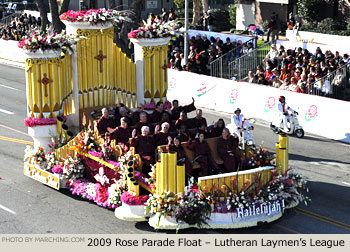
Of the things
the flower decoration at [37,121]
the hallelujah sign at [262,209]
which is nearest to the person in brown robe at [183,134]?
the hallelujah sign at [262,209]

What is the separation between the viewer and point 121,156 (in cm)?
1606

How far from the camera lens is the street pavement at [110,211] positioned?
1477 cm

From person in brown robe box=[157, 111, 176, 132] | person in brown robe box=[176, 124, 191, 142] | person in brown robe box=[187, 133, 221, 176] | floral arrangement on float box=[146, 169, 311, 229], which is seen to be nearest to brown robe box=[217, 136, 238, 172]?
person in brown robe box=[187, 133, 221, 176]

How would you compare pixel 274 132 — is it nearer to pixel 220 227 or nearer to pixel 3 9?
pixel 220 227

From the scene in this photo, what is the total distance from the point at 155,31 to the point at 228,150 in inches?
194

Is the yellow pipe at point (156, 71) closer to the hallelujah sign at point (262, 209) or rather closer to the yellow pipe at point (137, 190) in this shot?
the yellow pipe at point (137, 190)

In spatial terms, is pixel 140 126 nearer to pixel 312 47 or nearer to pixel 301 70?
pixel 301 70

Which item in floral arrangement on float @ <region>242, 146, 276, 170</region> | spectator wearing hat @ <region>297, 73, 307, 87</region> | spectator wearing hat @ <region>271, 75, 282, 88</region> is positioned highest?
spectator wearing hat @ <region>297, 73, 307, 87</region>

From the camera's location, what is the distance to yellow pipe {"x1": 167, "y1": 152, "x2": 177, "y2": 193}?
46.8 ft

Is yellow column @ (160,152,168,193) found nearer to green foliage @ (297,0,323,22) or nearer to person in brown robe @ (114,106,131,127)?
person in brown robe @ (114,106,131,127)

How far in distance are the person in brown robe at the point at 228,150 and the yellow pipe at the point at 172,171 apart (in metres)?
2.27

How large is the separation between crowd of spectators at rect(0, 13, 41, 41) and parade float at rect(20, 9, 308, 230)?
2117 centimetres

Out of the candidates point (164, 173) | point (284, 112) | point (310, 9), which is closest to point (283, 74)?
point (284, 112)

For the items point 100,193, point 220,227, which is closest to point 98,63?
point 100,193
